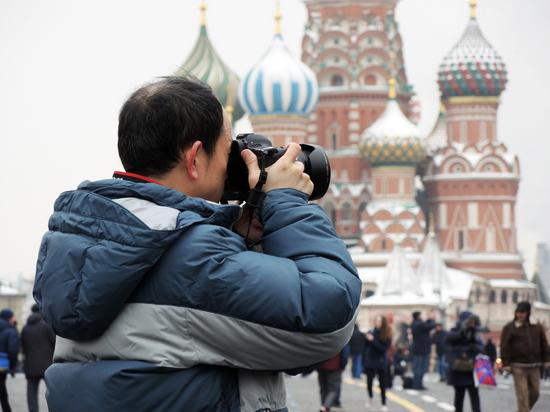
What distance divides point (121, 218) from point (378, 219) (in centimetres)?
5911

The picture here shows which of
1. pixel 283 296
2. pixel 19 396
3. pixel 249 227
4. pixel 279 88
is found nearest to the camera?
pixel 283 296

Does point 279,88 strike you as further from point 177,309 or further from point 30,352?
point 177,309

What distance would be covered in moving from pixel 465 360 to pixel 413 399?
6.50 metres

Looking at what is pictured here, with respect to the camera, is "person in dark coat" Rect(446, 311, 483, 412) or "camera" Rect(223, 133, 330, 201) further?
"person in dark coat" Rect(446, 311, 483, 412)

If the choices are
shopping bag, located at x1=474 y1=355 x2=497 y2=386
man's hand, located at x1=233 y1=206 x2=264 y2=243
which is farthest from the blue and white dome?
man's hand, located at x1=233 y1=206 x2=264 y2=243

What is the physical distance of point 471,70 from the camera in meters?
65.6

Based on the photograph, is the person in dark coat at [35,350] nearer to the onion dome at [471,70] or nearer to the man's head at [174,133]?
the man's head at [174,133]

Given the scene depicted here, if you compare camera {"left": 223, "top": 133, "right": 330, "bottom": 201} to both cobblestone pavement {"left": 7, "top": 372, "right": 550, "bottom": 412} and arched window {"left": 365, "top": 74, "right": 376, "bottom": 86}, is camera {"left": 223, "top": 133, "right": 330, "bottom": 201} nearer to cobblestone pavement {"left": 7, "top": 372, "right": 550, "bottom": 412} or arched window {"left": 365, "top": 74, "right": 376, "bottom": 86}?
cobblestone pavement {"left": 7, "top": 372, "right": 550, "bottom": 412}

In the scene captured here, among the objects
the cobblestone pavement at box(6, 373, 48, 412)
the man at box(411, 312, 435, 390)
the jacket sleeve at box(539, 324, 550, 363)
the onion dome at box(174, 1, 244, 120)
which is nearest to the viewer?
→ the jacket sleeve at box(539, 324, 550, 363)

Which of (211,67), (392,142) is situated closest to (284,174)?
(392,142)

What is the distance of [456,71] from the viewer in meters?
65.9

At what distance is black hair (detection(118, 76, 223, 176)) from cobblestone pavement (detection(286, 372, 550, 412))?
13.4 metres

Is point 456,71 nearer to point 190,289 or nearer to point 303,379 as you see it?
point 303,379

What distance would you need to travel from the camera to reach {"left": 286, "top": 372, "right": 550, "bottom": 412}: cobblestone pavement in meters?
17.6
